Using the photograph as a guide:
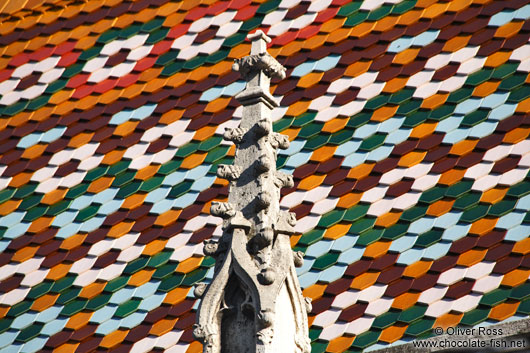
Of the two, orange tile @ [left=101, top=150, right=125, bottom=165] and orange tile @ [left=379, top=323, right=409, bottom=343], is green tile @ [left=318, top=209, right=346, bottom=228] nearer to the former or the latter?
orange tile @ [left=379, top=323, right=409, bottom=343]

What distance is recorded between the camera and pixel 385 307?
27.5 feet

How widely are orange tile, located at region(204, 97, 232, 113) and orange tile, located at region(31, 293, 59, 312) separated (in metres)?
2.38

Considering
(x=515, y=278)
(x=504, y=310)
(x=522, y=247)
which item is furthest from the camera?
(x=522, y=247)

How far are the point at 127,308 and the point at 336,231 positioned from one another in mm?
1842

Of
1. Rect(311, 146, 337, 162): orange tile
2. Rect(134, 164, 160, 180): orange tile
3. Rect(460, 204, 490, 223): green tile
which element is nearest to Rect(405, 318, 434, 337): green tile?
Rect(460, 204, 490, 223): green tile

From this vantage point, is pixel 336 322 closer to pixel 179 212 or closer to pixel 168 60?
pixel 179 212

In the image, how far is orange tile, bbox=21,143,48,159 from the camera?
38.2 feet

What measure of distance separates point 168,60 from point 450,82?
3119mm

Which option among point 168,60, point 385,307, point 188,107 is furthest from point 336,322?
point 168,60

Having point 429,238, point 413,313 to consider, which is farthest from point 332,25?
point 413,313

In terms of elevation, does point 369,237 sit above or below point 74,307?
above

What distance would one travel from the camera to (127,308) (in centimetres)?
952

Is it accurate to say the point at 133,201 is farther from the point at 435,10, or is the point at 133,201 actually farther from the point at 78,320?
the point at 435,10

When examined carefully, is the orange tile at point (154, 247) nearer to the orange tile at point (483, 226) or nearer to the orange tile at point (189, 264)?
the orange tile at point (189, 264)
